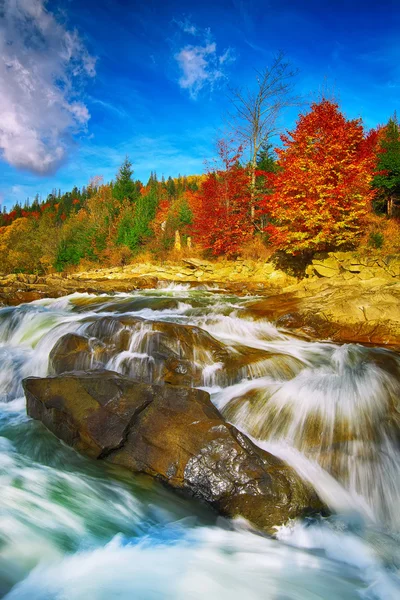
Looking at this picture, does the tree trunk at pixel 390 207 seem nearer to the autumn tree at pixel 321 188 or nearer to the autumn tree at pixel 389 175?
the autumn tree at pixel 389 175

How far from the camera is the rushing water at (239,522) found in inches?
100

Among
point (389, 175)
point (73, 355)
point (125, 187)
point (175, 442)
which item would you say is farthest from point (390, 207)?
point (125, 187)

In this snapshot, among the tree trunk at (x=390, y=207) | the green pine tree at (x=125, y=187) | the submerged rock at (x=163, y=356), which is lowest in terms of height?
the submerged rock at (x=163, y=356)

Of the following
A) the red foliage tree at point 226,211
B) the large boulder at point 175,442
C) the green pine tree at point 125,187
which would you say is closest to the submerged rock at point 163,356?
the large boulder at point 175,442

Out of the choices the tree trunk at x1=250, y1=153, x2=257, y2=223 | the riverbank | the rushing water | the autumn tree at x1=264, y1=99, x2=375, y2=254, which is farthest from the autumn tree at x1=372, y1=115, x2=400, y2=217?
the rushing water

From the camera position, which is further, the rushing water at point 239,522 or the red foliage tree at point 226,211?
the red foliage tree at point 226,211

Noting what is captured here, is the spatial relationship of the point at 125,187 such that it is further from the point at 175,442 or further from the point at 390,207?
the point at 175,442

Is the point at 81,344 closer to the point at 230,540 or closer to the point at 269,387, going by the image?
the point at 269,387

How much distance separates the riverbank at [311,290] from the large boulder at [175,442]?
5.57 m

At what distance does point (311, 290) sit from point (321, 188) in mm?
5378

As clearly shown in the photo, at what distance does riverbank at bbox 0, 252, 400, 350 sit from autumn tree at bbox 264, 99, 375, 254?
1.27m

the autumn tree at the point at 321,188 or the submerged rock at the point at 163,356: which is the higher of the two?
the autumn tree at the point at 321,188

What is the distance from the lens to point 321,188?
14438mm

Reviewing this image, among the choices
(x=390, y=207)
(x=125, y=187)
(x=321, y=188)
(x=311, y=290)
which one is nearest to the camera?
(x=311, y=290)
